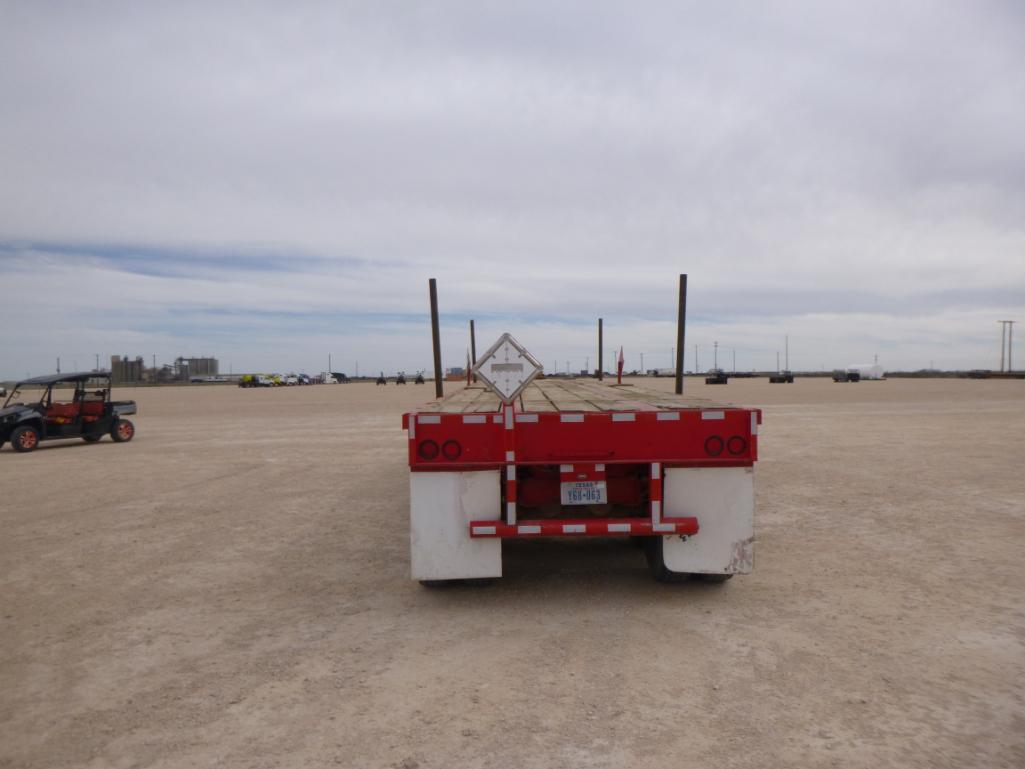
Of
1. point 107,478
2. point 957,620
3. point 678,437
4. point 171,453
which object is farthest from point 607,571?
point 171,453

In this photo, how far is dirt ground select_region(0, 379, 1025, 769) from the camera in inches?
140

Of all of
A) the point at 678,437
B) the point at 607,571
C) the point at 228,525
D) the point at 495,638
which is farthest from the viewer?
the point at 228,525

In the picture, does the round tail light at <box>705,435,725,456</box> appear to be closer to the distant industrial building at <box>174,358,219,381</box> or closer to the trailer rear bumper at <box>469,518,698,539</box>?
the trailer rear bumper at <box>469,518,698,539</box>

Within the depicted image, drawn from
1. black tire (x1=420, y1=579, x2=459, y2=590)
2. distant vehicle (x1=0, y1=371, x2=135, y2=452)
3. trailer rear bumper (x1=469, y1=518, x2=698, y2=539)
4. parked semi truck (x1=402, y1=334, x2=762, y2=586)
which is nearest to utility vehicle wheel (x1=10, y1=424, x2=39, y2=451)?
distant vehicle (x1=0, y1=371, x2=135, y2=452)

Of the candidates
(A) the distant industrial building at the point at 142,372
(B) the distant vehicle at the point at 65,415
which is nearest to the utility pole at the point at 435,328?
(B) the distant vehicle at the point at 65,415

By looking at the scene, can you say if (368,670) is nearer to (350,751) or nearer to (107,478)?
(350,751)

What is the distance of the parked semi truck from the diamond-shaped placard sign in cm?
25

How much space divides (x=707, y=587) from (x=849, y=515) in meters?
3.52

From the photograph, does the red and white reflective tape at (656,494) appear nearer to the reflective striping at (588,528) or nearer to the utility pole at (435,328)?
the reflective striping at (588,528)

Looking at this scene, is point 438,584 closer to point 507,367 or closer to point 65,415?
point 507,367

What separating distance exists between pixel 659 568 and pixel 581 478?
3.43 ft

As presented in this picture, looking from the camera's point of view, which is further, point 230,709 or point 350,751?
point 230,709

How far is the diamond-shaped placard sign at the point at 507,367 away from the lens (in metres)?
5.29

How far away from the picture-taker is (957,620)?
16.8 ft
